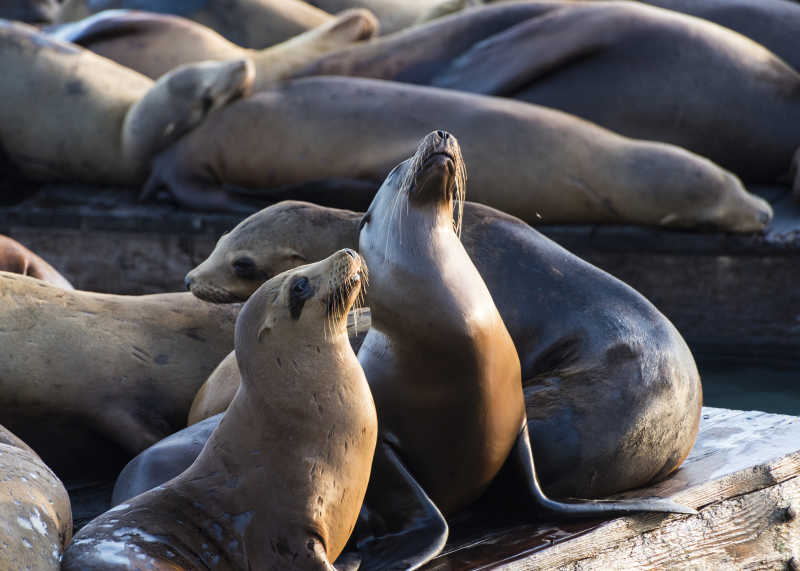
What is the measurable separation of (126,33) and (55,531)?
5831 millimetres

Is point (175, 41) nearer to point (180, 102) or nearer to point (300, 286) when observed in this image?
point (180, 102)

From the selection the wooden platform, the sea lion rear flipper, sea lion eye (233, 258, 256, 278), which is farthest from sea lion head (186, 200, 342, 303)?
the sea lion rear flipper

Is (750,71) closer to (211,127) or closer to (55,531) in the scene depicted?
(211,127)

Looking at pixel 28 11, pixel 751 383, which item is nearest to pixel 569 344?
pixel 751 383

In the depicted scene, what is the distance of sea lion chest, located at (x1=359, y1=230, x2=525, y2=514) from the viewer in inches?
104

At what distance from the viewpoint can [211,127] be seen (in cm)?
641

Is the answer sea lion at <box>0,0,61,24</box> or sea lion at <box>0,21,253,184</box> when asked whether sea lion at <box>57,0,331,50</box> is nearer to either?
sea lion at <box>0,21,253,184</box>

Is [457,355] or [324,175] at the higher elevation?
[457,355]

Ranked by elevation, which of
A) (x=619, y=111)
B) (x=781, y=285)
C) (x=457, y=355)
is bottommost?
(x=781, y=285)

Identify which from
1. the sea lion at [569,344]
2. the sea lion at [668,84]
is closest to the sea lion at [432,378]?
the sea lion at [569,344]

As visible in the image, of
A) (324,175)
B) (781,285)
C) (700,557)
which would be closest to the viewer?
(700,557)

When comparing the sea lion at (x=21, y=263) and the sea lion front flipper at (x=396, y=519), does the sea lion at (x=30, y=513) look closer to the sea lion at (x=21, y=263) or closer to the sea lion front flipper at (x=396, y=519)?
the sea lion front flipper at (x=396, y=519)

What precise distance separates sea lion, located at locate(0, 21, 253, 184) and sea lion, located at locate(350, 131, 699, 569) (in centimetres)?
390

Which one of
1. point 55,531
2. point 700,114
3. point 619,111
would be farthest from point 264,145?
point 55,531
